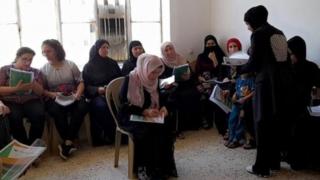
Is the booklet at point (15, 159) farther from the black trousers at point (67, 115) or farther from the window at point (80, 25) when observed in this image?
the window at point (80, 25)

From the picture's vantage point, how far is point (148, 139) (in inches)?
109

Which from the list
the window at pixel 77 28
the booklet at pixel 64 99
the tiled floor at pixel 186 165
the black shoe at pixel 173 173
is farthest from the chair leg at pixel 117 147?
the window at pixel 77 28

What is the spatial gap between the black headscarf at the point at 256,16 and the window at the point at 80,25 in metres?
1.91

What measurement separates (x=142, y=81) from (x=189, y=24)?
2.00 metres

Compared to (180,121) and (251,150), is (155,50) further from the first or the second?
(251,150)

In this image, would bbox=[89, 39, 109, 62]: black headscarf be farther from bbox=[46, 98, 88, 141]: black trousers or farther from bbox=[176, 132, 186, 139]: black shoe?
bbox=[176, 132, 186, 139]: black shoe

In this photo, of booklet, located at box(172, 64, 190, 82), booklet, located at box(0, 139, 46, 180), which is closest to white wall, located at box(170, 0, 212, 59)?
booklet, located at box(172, 64, 190, 82)

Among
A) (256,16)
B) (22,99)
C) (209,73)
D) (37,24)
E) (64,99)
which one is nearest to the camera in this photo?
(256,16)

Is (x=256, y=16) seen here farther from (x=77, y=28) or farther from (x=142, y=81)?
(x=77, y=28)

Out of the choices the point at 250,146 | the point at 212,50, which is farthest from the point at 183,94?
the point at 250,146

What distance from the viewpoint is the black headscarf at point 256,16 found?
2674 millimetres

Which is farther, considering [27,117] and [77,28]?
[77,28]

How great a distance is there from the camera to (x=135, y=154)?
280 cm

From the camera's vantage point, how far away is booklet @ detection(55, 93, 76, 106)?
3373 mm
